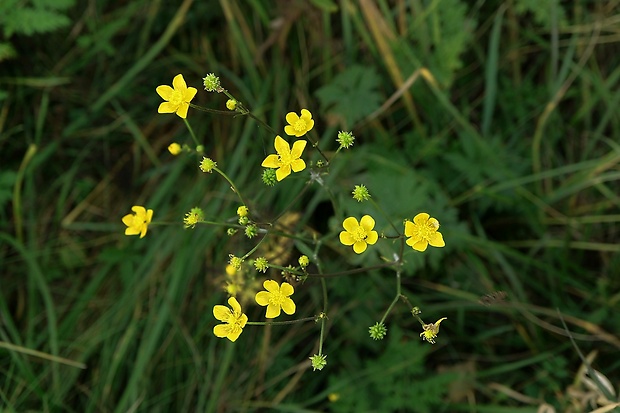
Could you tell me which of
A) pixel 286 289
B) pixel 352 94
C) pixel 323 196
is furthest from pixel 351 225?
pixel 352 94

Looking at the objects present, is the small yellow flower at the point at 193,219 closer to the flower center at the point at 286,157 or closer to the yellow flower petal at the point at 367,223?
the flower center at the point at 286,157

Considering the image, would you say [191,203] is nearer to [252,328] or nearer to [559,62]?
[252,328]

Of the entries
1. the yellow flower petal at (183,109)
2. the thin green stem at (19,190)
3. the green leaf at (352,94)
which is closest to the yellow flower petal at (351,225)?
the yellow flower petal at (183,109)

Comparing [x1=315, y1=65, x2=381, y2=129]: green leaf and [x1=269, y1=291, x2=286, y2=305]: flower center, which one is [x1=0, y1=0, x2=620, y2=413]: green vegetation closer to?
[x1=315, y1=65, x2=381, y2=129]: green leaf

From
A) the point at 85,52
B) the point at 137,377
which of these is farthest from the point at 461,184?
the point at 85,52

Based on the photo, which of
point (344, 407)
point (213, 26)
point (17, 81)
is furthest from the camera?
point (213, 26)

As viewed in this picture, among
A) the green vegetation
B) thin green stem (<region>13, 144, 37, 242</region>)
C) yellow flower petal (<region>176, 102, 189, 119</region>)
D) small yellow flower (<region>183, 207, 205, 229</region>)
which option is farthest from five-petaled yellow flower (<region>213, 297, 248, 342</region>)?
thin green stem (<region>13, 144, 37, 242</region>)

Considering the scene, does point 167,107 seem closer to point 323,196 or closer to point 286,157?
point 286,157
